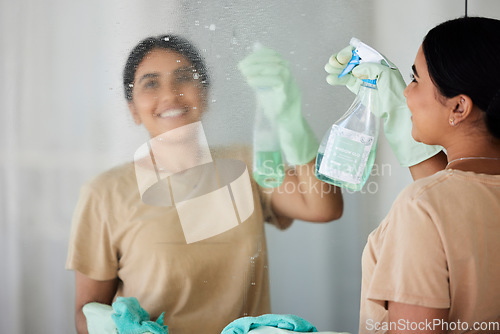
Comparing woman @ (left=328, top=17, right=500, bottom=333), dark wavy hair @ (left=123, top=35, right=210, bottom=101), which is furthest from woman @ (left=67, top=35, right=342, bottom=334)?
woman @ (left=328, top=17, right=500, bottom=333)

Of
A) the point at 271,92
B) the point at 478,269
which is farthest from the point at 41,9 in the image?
the point at 478,269

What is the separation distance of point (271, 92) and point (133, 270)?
1.47 ft

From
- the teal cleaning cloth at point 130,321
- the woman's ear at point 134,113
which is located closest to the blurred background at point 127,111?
the woman's ear at point 134,113

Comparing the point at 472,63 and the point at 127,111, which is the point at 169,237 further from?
the point at 472,63

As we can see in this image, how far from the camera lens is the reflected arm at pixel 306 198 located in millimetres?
1071

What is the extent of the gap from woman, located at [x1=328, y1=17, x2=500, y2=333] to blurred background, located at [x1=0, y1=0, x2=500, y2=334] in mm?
302

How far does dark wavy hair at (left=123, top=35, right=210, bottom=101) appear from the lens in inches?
40.9

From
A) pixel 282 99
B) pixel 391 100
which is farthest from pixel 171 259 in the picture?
pixel 391 100

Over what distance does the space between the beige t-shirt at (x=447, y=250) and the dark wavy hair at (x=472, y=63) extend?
0.11 meters

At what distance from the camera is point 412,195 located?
734 mm

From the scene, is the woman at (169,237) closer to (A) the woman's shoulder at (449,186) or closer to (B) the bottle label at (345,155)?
(B) the bottle label at (345,155)

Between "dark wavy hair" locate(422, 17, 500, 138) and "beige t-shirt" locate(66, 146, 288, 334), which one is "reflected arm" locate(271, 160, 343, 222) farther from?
"dark wavy hair" locate(422, 17, 500, 138)

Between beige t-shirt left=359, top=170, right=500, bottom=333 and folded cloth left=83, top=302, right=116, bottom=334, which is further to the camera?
folded cloth left=83, top=302, right=116, bottom=334

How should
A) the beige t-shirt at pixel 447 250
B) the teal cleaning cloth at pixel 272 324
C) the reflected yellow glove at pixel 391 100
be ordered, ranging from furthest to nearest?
the reflected yellow glove at pixel 391 100
the teal cleaning cloth at pixel 272 324
the beige t-shirt at pixel 447 250
